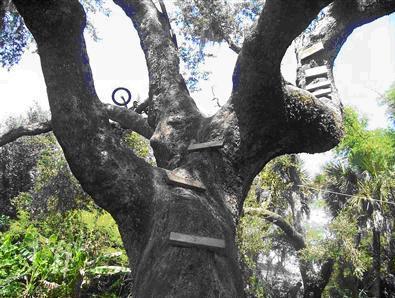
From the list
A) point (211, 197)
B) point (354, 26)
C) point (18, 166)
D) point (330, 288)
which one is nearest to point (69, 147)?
point (211, 197)

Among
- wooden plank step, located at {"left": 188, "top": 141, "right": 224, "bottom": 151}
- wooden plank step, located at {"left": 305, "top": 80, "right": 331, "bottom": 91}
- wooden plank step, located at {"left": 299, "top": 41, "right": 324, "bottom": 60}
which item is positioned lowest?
wooden plank step, located at {"left": 188, "top": 141, "right": 224, "bottom": 151}

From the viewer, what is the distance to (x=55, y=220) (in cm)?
1093

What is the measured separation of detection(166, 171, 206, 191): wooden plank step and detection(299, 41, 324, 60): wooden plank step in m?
3.13

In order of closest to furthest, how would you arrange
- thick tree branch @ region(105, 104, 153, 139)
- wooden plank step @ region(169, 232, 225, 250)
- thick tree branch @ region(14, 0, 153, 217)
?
1. wooden plank step @ region(169, 232, 225, 250)
2. thick tree branch @ region(14, 0, 153, 217)
3. thick tree branch @ region(105, 104, 153, 139)

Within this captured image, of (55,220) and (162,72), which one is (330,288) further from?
(162,72)

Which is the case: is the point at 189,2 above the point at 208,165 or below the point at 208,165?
above

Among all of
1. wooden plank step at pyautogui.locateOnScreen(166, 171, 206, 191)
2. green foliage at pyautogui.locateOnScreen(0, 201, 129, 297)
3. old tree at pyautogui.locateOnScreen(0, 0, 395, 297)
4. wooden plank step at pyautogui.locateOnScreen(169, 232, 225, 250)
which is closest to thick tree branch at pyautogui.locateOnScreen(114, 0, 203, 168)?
old tree at pyautogui.locateOnScreen(0, 0, 395, 297)

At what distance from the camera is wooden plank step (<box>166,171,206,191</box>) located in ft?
12.8

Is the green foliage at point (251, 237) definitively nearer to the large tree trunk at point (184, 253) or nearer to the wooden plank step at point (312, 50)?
the wooden plank step at point (312, 50)

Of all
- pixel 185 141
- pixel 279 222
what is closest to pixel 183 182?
pixel 185 141

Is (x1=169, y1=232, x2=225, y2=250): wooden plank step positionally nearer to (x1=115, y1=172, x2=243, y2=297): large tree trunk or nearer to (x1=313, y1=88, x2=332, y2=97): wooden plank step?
(x1=115, y1=172, x2=243, y2=297): large tree trunk

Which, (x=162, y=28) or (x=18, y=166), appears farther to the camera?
(x=18, y=166)

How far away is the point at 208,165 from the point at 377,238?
1182 cm

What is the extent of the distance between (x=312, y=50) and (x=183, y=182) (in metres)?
3.35
